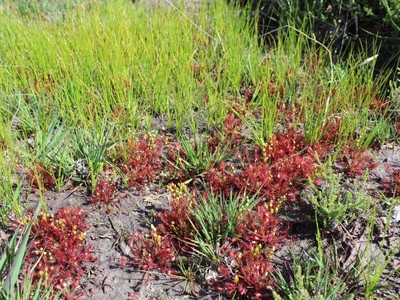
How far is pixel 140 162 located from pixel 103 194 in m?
0.39

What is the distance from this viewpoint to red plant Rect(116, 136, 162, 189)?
324 centimetres

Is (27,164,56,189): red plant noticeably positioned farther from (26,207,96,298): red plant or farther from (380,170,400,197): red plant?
(380,170,400,197): red plant

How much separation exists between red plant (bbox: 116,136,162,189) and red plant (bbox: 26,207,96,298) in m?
0.51

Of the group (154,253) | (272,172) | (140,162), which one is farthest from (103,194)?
(272,172)

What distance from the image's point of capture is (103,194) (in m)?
3.10

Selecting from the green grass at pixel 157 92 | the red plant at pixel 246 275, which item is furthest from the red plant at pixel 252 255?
the green grass at pixel 157 92

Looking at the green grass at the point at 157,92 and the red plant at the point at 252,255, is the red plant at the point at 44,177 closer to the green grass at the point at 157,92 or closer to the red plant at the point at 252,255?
the green grass at the point at 157,92

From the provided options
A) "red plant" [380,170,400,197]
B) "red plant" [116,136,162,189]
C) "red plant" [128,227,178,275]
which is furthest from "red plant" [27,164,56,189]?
"red plant" [380,170,400,197]

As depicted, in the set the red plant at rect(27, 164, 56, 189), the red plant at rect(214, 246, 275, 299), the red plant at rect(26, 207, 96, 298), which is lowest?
the red plant at rect(26, 207, 96, 298)

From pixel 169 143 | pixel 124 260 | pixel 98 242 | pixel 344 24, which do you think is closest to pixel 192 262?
pixel 124 260

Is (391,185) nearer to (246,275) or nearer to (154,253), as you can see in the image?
(246,275)

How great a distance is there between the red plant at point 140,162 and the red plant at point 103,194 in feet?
0.51

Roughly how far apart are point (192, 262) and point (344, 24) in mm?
3103

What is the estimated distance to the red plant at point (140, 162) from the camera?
324 cm
